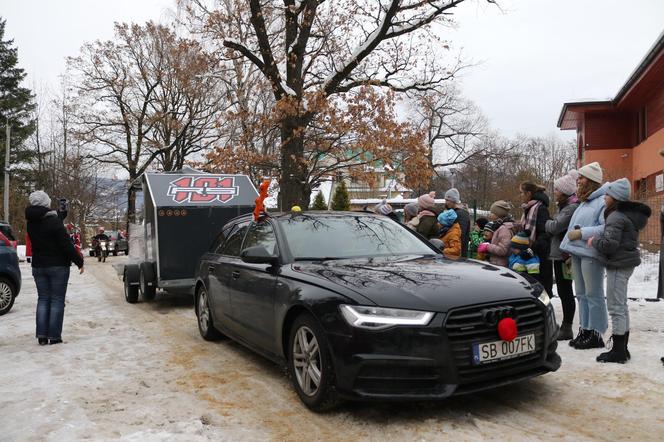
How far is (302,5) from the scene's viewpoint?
16.0 m

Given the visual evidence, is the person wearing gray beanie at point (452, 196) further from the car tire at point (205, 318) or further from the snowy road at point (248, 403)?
the car tire at point (205, 318)

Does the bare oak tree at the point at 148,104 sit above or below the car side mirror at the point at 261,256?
above

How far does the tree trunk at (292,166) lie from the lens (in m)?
15.7

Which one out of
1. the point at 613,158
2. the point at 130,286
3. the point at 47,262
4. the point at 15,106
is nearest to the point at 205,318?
the point at 47,262

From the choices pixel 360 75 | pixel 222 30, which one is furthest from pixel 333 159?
pixel 222 30

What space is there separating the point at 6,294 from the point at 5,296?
36mm

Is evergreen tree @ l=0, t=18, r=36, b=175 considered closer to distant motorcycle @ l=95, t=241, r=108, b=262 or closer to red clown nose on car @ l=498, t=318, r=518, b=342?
distant motorcycle @ l=95, t=241, r=108, b=262

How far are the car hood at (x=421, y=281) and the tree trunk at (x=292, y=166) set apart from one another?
36.8ft

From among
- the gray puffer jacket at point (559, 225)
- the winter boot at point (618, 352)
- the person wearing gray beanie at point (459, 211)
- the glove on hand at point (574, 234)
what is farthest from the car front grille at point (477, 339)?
the person wearing gray beanie at point (459, 211)

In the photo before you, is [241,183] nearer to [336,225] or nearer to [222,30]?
[336,225]

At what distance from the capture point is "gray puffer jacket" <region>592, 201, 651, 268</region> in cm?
493

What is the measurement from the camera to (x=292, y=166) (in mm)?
15750

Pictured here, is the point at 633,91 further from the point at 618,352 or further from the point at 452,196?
the point at 618,352

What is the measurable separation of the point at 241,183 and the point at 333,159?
20.3 feet
